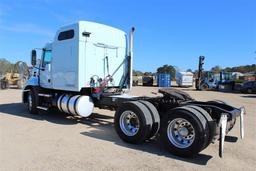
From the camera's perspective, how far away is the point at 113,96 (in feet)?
28.7

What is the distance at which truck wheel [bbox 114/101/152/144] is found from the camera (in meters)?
6.58

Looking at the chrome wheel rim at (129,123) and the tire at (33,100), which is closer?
the chrome wheel rim at (129,123)

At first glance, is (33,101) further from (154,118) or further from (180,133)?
(180,133)

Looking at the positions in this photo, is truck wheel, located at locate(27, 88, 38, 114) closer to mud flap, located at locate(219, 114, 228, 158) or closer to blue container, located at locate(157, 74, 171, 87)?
mud flap, located at locate(219, 114, 228, 158)

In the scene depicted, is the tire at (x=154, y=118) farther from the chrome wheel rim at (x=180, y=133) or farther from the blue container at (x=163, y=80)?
the blue container at (x=163, y=80)

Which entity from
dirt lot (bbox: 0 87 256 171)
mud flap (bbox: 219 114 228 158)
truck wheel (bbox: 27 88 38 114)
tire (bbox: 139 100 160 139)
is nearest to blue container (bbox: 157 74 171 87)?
truck wheel (bbox: 27 88 38 114)

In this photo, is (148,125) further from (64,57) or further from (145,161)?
(64,57)

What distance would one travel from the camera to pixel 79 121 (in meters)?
9.89

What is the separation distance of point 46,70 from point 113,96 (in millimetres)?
3556

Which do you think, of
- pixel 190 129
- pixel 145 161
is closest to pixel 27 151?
pixel 145 161

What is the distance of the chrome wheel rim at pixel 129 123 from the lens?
7020 millimetres

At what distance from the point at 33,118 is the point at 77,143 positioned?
4178 mm

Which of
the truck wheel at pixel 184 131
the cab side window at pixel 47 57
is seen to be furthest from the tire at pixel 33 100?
the truck wheel at pixel 184 131

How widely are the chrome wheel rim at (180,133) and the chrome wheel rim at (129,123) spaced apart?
103 centimetres
